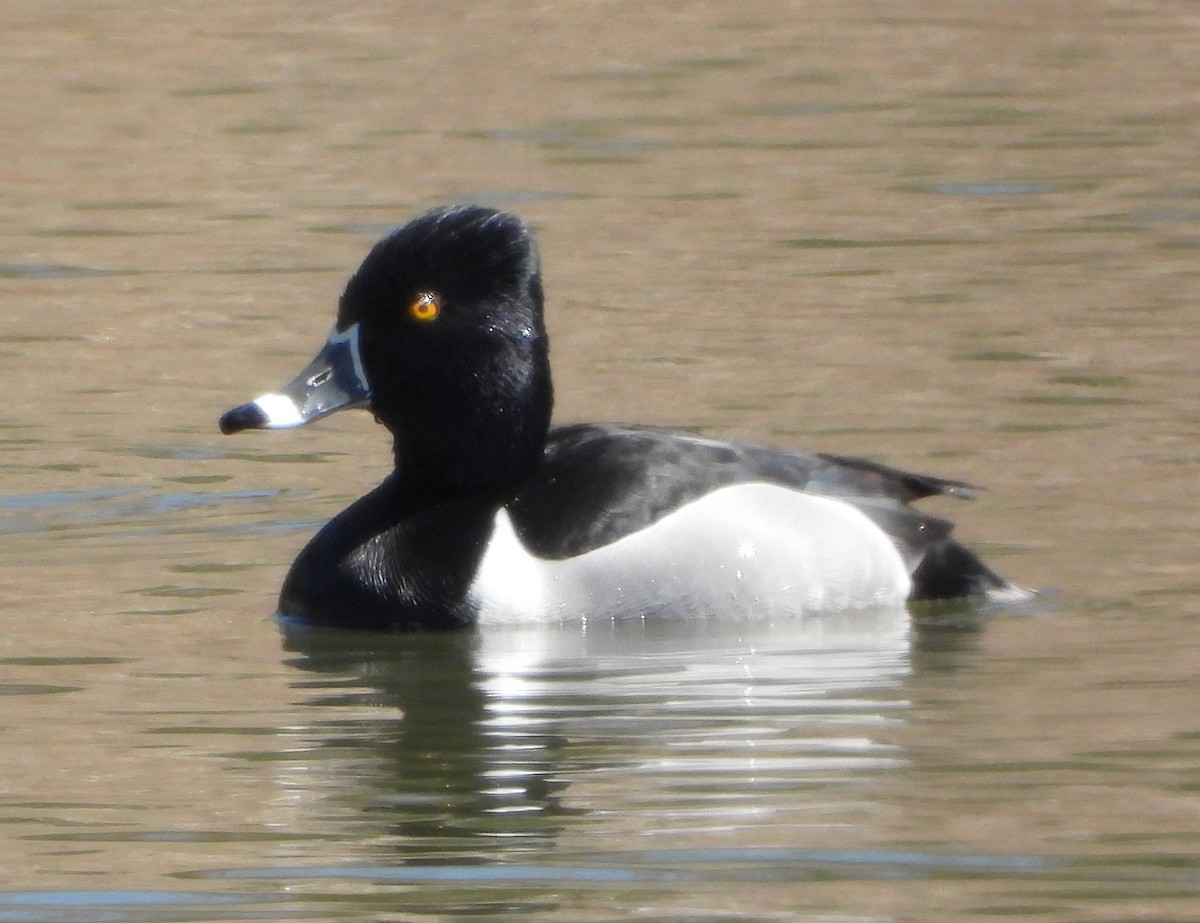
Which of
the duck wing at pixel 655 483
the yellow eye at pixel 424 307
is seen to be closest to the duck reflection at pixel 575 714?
the duck wing at pixel 655 483

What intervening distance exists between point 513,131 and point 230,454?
23.4 feet

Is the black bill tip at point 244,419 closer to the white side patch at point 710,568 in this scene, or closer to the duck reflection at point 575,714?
the duck reflection at point 575,714

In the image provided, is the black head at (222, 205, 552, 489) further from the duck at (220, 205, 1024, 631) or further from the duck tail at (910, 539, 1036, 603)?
the duck tail at (910, 539, 1036, 603)

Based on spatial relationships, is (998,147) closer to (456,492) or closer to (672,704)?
(456,492)

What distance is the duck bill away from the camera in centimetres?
797

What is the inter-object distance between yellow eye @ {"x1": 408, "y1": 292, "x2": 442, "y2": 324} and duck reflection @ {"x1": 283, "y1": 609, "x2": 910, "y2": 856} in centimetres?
92

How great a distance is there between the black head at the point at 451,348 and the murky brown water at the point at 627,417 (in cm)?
64

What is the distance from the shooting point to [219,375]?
1187 cm

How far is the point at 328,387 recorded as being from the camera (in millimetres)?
8078

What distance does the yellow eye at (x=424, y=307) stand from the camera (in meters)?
8.00

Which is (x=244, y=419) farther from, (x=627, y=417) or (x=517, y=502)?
(x=627, y=417)

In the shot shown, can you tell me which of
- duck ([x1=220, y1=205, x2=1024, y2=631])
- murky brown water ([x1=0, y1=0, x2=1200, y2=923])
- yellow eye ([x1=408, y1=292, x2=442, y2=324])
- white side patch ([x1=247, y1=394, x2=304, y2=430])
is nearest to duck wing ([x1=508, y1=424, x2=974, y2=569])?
duck ([x1=220, y1=205, x2=1024, y2=631])

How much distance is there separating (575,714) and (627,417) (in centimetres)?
410

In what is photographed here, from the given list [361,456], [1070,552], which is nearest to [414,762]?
[1070,552]
